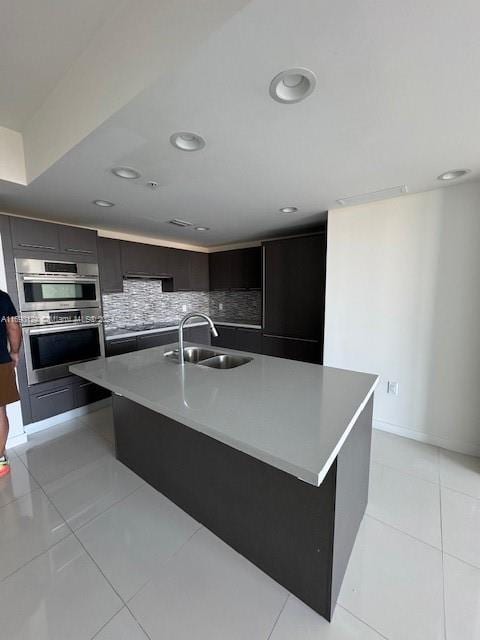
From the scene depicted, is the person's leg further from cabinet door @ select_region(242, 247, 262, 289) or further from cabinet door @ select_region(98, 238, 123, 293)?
cabinet door @ select_region(242, 247, 262, 289)

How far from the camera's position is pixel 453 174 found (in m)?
1.79

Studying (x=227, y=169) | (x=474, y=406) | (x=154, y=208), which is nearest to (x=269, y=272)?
(x=154, y=208)

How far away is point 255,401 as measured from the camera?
4.08 feet

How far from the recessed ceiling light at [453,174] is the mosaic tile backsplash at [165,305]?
272cm

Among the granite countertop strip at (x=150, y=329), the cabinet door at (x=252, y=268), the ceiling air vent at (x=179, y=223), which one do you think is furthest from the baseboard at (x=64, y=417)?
the cabinet door at (x=252, y=268)

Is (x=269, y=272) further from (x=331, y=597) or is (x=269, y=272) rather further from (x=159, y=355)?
(x=331, y=597)

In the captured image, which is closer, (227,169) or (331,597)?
(331,597)

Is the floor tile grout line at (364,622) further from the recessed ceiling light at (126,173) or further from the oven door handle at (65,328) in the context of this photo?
the oven door handle at (65,328)

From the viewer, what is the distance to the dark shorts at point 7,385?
1945 millimetres

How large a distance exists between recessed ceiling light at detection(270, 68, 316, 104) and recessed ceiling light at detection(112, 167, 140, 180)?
1.04 metres

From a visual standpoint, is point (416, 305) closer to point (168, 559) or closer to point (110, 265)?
point (168, 559)

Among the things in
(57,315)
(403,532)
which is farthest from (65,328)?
(403,532)

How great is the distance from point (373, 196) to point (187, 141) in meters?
1.63

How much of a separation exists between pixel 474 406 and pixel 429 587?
1.47 metres
